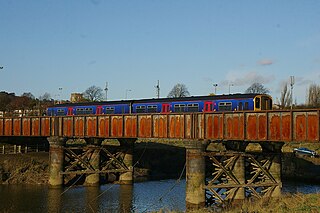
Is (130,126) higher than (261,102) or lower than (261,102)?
lower

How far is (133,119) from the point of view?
37.7m

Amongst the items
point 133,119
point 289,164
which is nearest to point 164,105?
point 133,119

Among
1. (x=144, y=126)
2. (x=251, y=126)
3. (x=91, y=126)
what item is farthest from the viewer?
(x=91, y=126)

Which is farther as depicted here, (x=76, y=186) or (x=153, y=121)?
(x=76, y=186)

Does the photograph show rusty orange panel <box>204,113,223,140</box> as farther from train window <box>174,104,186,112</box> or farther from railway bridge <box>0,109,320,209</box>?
train window <box>174,104,186,112</box>

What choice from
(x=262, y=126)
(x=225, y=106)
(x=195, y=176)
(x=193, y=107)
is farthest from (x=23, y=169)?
(x=262, y=126)

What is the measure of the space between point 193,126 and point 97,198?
11.7m

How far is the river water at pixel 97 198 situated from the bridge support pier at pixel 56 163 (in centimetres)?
94

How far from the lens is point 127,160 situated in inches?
1781

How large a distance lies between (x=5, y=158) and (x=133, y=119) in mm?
18227

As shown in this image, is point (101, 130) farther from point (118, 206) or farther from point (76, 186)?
point (118, 206)

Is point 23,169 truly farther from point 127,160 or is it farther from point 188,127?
point 188,127

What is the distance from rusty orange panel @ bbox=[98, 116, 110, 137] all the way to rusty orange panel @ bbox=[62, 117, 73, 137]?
3868 millimetres

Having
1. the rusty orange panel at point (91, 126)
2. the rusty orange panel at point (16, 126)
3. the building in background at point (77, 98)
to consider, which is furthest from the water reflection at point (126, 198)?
the building in background at point (77, 98)
